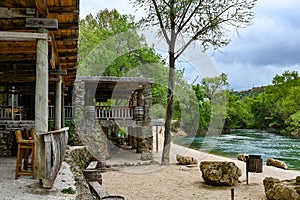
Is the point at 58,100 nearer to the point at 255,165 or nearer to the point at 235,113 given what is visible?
the point at 255,165

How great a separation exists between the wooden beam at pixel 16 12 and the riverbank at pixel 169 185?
5126 millimetres

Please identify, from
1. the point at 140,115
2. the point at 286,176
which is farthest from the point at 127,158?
the point at 286,176

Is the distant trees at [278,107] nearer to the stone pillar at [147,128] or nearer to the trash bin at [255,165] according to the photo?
the stone pillar at [147,128]

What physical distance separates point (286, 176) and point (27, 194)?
10171mm

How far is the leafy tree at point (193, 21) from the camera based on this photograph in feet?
45.3

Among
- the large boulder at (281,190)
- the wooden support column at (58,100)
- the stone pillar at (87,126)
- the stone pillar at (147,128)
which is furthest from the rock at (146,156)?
the large boulder at (281,190)

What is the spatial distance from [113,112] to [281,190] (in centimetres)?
858

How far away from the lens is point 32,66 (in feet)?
29.4

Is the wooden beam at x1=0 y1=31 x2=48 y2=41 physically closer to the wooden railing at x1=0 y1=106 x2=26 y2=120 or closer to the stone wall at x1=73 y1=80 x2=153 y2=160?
the wooden railing at x1=0 y1=106 x2=26 y2=120

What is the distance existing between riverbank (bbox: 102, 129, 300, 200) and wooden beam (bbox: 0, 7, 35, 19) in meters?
5.13

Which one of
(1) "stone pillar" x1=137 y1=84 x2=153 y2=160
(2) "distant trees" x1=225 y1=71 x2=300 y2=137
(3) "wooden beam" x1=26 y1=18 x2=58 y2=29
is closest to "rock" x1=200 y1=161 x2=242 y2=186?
(1) "stone pillar" x1=137 y1=84 x2=153 y2=160

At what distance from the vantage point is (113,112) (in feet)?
45.9

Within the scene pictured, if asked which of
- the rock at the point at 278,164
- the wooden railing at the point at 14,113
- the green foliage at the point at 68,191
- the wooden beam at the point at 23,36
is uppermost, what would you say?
the wooden beam at the point at 23,36

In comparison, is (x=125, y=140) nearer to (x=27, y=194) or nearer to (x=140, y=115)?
(x=140, y=115)
